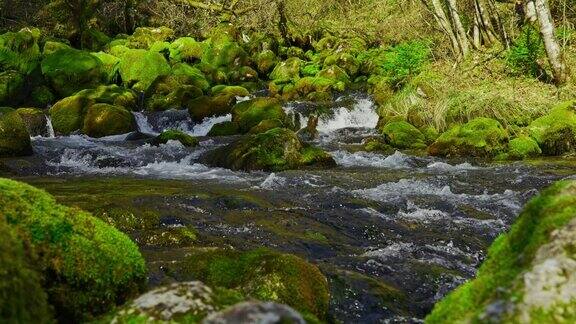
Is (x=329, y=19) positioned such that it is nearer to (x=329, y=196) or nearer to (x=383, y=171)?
(x=383, y=171)

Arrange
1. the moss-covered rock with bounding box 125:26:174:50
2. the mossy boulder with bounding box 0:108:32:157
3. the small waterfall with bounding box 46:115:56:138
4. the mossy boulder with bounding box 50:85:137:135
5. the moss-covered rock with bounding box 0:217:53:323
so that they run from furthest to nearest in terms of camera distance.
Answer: the moss-covered rock with bounding box 125:26:174:50, the mossy boulder with bounding box 50:85:137:135, the small waterfall with bounding box 46:115:56:138, the mossy boulder with bounding box 0:108:32:157, the moss-covered rock with bounding box 0:217:53:323

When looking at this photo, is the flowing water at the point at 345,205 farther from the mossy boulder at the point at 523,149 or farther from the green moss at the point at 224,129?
the green moss at the point at 224,129

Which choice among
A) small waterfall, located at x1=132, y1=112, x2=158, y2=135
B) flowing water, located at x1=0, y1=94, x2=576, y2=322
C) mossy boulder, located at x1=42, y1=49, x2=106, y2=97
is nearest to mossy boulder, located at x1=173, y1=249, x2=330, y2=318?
flowing water, located at x1=0, y1=94, x2=576, y2=322

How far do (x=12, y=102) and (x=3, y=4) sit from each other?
52.3ft

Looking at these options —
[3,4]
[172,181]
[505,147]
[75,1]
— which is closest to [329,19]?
[75,1]

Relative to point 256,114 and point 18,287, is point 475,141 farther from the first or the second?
point 18,287

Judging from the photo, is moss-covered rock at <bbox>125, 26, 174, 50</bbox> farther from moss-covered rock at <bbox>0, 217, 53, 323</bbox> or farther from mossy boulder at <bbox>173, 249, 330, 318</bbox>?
moss-covered rock at <bbox>0, 217, 53, 323</bbox>

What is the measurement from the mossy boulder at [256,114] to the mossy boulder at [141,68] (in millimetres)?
7815

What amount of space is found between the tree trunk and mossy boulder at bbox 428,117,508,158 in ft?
11.4

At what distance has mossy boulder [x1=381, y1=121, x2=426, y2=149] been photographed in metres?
15.3

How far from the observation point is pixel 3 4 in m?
34.2

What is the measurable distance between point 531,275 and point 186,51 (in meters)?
29.5

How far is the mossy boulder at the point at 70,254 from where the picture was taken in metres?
2.69

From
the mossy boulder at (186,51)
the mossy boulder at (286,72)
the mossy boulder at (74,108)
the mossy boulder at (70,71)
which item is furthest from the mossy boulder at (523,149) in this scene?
the mossy boulder at (186,51)
